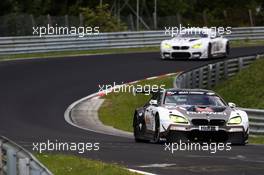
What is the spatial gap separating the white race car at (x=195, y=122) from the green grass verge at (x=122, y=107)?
5976mm

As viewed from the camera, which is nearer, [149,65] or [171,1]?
[149,65]

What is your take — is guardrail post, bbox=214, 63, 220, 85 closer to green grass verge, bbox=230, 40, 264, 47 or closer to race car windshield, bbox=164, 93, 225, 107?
race car windshield, bbox=164, 93, 225, 107

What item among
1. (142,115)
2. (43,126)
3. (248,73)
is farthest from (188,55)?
(142,115)

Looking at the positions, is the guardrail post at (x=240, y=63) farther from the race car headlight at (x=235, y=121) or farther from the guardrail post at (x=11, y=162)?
the guardrail post at (x=11, y=162)

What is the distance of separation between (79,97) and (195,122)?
1168 centimetres

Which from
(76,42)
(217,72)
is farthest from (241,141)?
(76,42)

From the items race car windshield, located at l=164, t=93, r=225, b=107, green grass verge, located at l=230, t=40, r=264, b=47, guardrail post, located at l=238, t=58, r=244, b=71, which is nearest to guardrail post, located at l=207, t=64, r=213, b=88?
guardrail post, located at l=238, t=58, r=244, b=71

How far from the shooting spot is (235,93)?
1166 inches

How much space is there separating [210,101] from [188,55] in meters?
18.4

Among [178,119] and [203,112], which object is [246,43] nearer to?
[203,112]

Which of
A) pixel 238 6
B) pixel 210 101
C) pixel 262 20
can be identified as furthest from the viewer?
pixel 238 6

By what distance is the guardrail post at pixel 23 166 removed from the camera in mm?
8240

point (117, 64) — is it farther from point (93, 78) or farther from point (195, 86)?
point (195, 86)

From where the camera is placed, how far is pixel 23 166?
8.39 m
